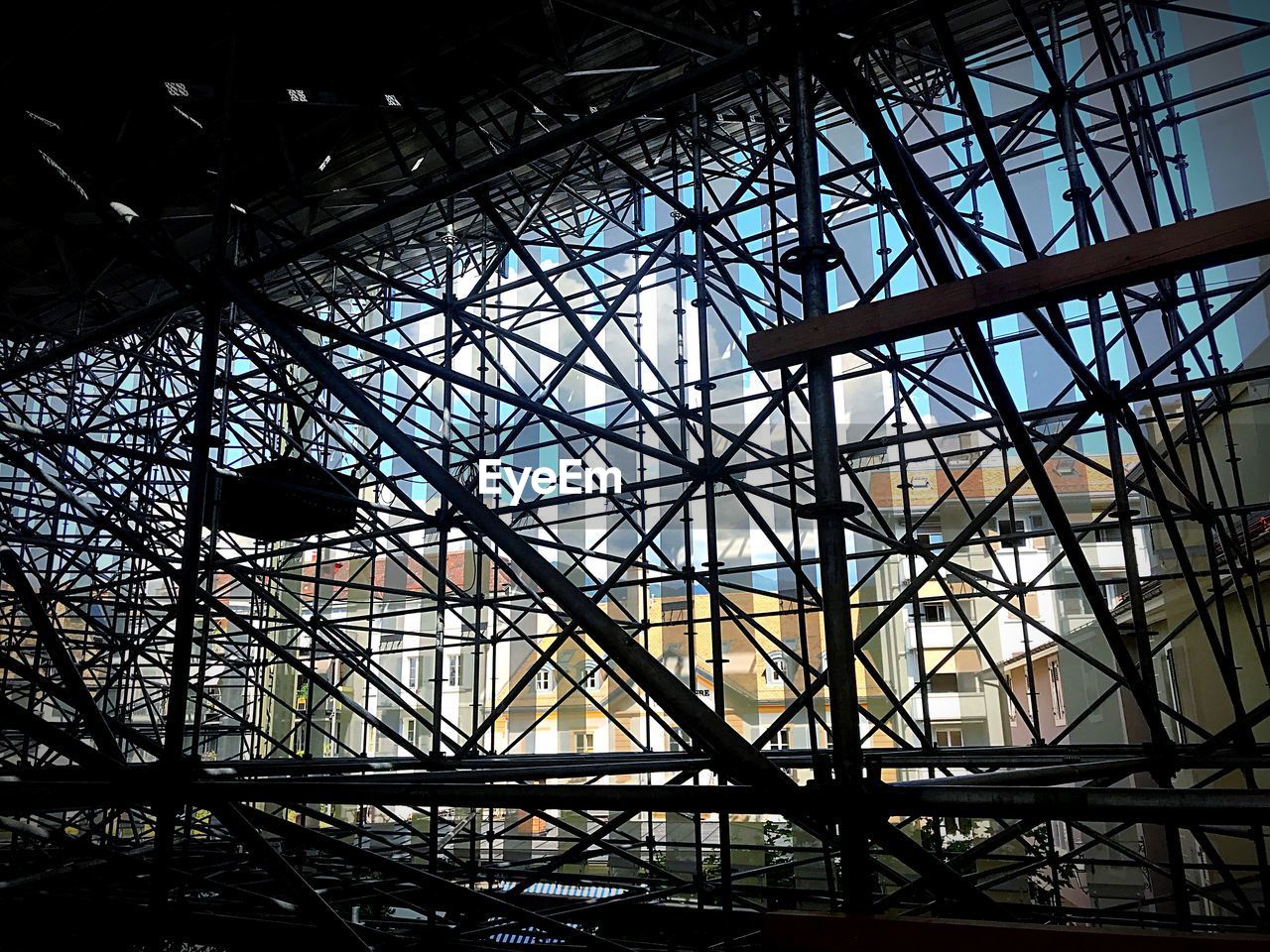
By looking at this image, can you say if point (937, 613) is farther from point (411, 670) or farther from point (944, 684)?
point (411, 670)

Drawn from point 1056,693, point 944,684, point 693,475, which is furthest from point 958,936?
point 944,684

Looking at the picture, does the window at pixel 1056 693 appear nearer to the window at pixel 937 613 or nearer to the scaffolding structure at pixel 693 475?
the scaffolding structure at pixel 693 475

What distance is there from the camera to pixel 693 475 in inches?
272

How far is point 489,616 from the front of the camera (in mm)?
17281

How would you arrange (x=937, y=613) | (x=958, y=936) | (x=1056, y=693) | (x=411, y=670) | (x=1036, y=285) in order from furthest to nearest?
(x=411, y=670) < (x=1056, y=693) < (x=937, y=613) < (x=1036, y=285) < (x=958, y=936)

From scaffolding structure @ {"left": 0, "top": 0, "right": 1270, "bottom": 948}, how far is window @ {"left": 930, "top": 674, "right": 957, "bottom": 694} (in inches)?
46.3

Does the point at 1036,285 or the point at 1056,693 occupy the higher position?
the point at 1036,285

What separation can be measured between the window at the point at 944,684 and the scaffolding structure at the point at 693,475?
1177mm

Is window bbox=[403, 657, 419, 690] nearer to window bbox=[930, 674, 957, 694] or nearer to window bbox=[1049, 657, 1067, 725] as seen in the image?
window bbox=[930, 674, 957, 694]

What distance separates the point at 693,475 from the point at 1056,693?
12857 mm

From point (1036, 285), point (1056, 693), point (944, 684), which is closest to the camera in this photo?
point (1036, 285)

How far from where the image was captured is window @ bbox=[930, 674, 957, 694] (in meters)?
17.6

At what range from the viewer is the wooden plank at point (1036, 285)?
249 centimetres

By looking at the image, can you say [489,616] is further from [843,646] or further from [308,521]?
[843,646]
